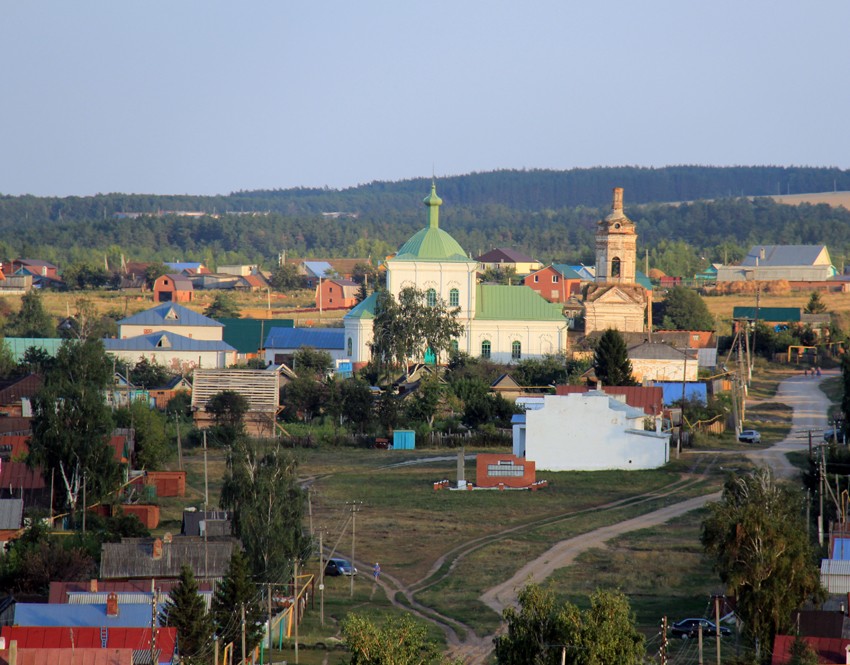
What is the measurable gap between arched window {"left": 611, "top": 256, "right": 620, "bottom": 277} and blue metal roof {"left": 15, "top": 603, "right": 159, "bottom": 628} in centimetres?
4542

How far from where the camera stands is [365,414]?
51.8 meters

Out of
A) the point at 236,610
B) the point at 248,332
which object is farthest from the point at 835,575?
the point at 248,332

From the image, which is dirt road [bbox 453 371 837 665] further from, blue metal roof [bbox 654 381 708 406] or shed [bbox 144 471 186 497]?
shed [bbox 144 471 186 497]

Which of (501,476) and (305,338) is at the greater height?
(305,338)

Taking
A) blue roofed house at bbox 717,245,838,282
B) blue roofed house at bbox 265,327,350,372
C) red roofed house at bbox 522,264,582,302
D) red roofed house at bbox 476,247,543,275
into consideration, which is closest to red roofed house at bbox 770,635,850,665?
blue roofed house at bbox 265,327,350,372

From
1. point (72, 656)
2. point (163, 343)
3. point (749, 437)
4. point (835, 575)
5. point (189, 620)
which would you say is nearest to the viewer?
point (72, 656)

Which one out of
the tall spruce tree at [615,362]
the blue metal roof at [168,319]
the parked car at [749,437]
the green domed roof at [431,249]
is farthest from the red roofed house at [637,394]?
the blue metal roof at [168,319]

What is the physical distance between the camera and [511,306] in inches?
2542

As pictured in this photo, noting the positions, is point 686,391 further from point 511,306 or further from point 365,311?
point 365,311

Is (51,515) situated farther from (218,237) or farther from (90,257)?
(218,237)

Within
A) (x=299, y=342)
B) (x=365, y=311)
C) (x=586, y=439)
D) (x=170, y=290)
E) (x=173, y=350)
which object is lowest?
(x=586, y=439)

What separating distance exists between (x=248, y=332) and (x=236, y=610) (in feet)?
162

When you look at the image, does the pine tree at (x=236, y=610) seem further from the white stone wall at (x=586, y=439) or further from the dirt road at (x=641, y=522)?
the white stone wall at (x=586, y=439)

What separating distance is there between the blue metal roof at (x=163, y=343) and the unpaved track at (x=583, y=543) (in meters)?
24.0
